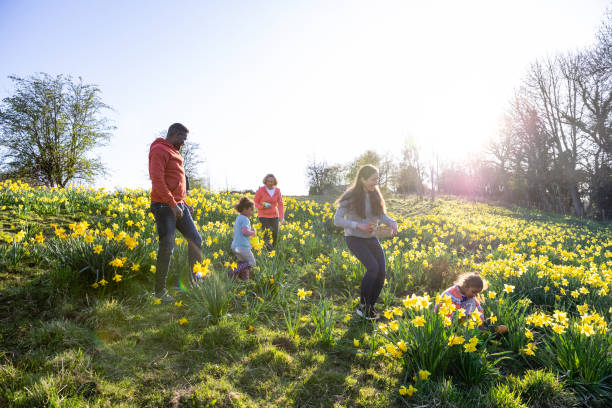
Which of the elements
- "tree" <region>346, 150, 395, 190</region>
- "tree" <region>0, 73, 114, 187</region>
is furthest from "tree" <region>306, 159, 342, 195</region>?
"tree" <region>0, 73, 114, 187</region>

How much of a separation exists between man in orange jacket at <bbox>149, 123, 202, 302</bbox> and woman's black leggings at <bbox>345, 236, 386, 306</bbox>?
6.76ft

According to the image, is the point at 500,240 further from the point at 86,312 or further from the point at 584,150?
the point at 584,150

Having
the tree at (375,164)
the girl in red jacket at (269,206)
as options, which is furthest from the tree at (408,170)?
the girl in red jacket at (269,206)

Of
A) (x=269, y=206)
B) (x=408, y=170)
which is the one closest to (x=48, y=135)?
(x=269, y=206)

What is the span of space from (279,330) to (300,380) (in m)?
0.84

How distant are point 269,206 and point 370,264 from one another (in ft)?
10.1

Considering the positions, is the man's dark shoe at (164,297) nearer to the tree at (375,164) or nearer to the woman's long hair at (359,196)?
the woman's long hair at (359,196)

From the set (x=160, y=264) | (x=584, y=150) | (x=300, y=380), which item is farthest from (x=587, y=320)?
(x=584, y=150)

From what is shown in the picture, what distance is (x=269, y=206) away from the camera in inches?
240

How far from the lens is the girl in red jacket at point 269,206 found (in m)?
6.11

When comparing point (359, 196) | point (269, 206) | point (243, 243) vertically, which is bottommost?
point (243, 243)

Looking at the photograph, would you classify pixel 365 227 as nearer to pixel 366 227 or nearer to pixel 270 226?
pixel 366 227

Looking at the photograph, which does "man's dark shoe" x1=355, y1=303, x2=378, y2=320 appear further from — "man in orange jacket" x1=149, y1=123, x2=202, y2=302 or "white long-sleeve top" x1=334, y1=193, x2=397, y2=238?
"man in orange jacket" x1=149, y1=123, x2=202, y2=302

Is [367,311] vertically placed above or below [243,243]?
below
